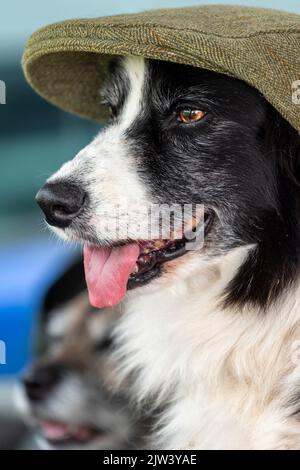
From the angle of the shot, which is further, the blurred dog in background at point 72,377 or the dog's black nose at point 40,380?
the dog's black nose at point 40,380

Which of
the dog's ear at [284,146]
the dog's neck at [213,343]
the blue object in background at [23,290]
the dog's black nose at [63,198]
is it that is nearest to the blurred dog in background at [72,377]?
the blue object in background at [23,290]

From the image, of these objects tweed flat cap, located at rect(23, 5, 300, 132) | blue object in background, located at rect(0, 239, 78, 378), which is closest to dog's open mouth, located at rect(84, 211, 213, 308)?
tweed flat cap, located at rect(23, 5, 300, 132)

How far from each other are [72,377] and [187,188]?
5.81ft

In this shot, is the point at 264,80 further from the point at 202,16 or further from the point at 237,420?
the point at 237,420

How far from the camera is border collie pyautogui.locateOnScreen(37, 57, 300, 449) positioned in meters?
2.18

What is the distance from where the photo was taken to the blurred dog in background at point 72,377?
3.55 m

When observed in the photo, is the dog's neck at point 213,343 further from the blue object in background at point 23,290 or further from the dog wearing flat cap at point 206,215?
the blue object in background at point 23,290

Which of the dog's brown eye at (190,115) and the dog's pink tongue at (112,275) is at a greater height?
the dog's brown eye at (190,115)

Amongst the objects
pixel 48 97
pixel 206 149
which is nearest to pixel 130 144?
pixel 206 149

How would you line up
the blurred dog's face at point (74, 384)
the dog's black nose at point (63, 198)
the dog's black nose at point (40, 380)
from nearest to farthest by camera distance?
the dog's black nose at point (63, 198) → the blurred dog's face at point (74, 384) → the dog's black nose at point (40, 380)

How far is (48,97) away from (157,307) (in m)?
0.78

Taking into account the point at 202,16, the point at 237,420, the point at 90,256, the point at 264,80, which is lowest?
the point at 237,420

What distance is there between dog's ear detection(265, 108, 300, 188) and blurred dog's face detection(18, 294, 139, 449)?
149cm

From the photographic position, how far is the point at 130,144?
7.38 ft
